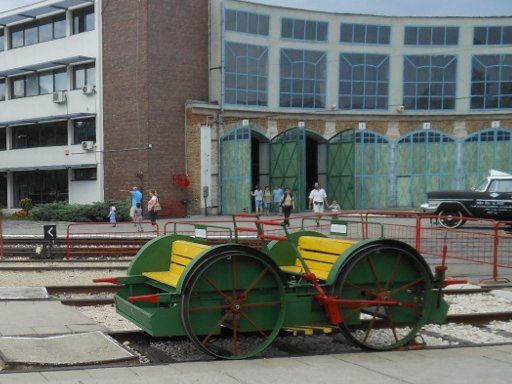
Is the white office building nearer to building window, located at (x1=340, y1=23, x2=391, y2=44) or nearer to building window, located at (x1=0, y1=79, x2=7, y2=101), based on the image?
building window, located at (x1=0, y1=79, x2=7, y2=101)

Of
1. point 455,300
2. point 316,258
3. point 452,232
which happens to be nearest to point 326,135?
point 452,232

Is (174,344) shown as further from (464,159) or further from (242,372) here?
(464,159)

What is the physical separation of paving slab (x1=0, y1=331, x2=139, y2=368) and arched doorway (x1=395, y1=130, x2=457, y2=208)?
109 feet

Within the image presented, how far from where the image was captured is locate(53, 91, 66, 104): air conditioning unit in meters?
37.2

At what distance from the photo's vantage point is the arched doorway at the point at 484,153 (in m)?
38.1

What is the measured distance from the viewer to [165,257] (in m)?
7.15

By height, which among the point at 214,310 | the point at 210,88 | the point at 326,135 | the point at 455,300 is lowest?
the point at 455,300

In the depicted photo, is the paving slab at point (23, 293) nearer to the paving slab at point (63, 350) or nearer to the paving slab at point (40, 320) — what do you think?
the paving slab at point (40, 320)

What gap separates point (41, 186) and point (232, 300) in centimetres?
3644

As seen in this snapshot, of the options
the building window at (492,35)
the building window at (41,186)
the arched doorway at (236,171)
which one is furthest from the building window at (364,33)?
the building window at (41,186)

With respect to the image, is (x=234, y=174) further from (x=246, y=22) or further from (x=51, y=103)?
(x=51, y=103)

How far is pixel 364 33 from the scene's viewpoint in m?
38.2

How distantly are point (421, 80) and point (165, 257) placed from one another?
34173 mm

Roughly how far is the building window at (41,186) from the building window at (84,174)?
4.23 ft
